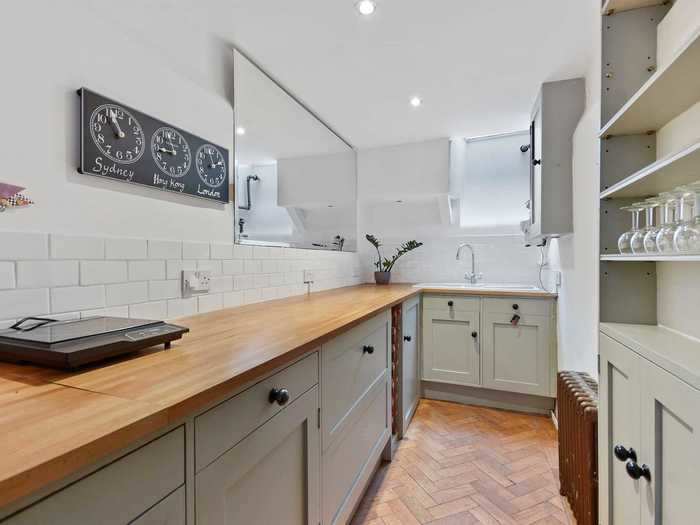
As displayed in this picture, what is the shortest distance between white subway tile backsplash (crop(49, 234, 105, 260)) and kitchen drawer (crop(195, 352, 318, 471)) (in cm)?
75

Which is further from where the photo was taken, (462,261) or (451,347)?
(462,261)

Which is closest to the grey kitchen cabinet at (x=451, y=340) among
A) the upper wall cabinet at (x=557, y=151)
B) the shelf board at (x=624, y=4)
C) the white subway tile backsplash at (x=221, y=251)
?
the upper wall cabinet at (x=557, y=151)

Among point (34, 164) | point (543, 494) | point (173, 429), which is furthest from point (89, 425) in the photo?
point (543, 494)

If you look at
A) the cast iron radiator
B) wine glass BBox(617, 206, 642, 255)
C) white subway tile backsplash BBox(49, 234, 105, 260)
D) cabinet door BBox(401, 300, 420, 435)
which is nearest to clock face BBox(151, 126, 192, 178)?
white subway tile backsplash BBox(49, 234, 105, 260)

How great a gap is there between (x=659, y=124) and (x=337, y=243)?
227 cm

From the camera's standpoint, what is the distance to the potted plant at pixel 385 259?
3.27 meters

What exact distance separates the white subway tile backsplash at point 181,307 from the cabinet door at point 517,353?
6.70ft

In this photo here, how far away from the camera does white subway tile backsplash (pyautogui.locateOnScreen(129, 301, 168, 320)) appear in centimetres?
125

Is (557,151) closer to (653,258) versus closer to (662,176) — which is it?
(662,176)

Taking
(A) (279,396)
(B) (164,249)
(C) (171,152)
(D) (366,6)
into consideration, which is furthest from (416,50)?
(A) (279,396)

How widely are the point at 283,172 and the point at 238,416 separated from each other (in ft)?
5.76

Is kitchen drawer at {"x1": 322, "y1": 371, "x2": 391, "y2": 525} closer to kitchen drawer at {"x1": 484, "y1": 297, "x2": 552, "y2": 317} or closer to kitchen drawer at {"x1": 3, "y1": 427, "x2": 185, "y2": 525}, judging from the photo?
kitchen drawer at {"x1": 3, "y1": 427, "x2": 185, "y2": 525}

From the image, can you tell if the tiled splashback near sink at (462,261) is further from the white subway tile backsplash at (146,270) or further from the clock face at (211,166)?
the white subway tile backsplash at (146,270)

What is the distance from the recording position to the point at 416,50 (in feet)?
5.97
